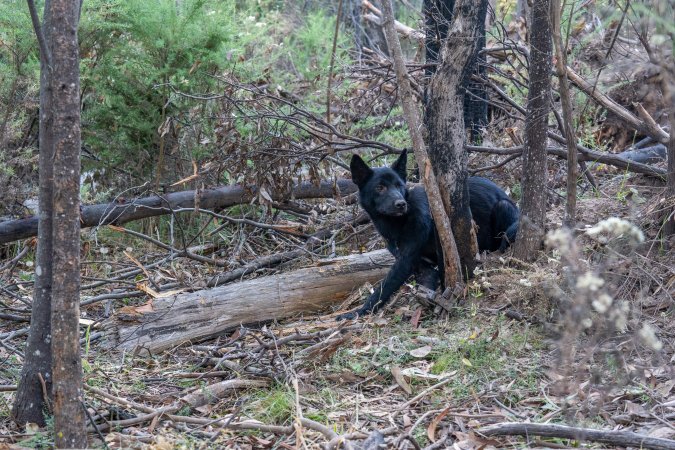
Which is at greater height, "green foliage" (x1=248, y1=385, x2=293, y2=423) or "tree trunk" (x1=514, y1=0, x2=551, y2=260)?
"tree trunk" (x1=514, y1=0, x2=551, y2=260)

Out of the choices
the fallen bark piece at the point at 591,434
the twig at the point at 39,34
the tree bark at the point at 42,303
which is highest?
the twig at the point at 39,34

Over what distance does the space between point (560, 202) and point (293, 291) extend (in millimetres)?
2853

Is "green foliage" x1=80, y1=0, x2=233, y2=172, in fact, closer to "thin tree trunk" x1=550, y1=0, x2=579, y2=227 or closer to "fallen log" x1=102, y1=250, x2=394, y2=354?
"fallen log" x1=102, y1=250, x2=394, y2=354

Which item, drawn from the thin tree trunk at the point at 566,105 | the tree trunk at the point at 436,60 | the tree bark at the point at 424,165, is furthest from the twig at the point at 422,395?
the tree trunk at the point at 436,60

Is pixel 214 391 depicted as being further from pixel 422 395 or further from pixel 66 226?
pixel 66 226

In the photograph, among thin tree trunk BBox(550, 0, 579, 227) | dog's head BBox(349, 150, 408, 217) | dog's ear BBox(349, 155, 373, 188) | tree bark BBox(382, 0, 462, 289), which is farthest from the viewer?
dog's ear BBox(349, 155, 373, 188)

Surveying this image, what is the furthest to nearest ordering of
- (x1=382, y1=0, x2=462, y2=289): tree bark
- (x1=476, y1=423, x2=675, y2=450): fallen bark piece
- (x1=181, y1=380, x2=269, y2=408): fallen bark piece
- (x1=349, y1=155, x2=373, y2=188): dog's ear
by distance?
1. (x1=349, y1=155, x2=373, y2=188): dog's ear
2. (x1=382, y1=0, x2=462, y2=289): tree bark
3. (x1=181, y1=380, x2=269, y2=408): fallen bark piece
4. (x1=476, y1=423, x2=675, y2=450): fallen bark piece

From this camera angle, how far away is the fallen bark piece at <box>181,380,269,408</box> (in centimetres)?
448

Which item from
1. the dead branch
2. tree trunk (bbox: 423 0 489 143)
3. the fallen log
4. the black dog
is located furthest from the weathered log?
the dead branch

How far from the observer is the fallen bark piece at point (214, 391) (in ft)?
14.7

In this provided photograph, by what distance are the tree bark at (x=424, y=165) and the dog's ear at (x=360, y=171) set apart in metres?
1.04

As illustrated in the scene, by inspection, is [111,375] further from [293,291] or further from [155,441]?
[293,291]

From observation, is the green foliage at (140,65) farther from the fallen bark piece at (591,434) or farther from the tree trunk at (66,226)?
the fallen bark piece at (591,434)

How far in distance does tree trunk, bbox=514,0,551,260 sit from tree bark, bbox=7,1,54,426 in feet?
11.0
